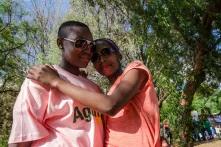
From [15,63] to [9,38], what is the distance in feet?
5.95

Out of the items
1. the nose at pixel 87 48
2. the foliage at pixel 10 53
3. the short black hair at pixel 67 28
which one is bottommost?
the foliage at pixel 10 53

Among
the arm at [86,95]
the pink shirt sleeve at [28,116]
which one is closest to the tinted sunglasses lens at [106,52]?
the arm at [86,95]

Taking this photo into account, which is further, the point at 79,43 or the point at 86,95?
the point at 79,43

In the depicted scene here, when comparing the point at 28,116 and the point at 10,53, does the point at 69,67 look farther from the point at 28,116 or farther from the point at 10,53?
the point at 10,53

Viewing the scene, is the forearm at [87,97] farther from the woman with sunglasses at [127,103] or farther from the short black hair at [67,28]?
the short black hair at [67,28]

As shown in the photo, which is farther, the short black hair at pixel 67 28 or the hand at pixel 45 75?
the short black hair at pixel 67 28

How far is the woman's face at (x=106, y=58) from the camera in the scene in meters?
2.55

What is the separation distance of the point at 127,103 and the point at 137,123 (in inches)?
5.7

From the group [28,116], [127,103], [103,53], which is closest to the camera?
[28,116]

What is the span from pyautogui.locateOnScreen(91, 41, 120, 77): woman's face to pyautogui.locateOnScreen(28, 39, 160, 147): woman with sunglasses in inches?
4.2

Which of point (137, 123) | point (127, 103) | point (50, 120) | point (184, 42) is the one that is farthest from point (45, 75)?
point (184, 42)

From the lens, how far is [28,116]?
207cm

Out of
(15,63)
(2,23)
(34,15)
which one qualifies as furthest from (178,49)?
(34,15)

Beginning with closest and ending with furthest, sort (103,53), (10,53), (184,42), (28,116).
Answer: (28,116) → (103,53) → (184,42) → (10,53)
